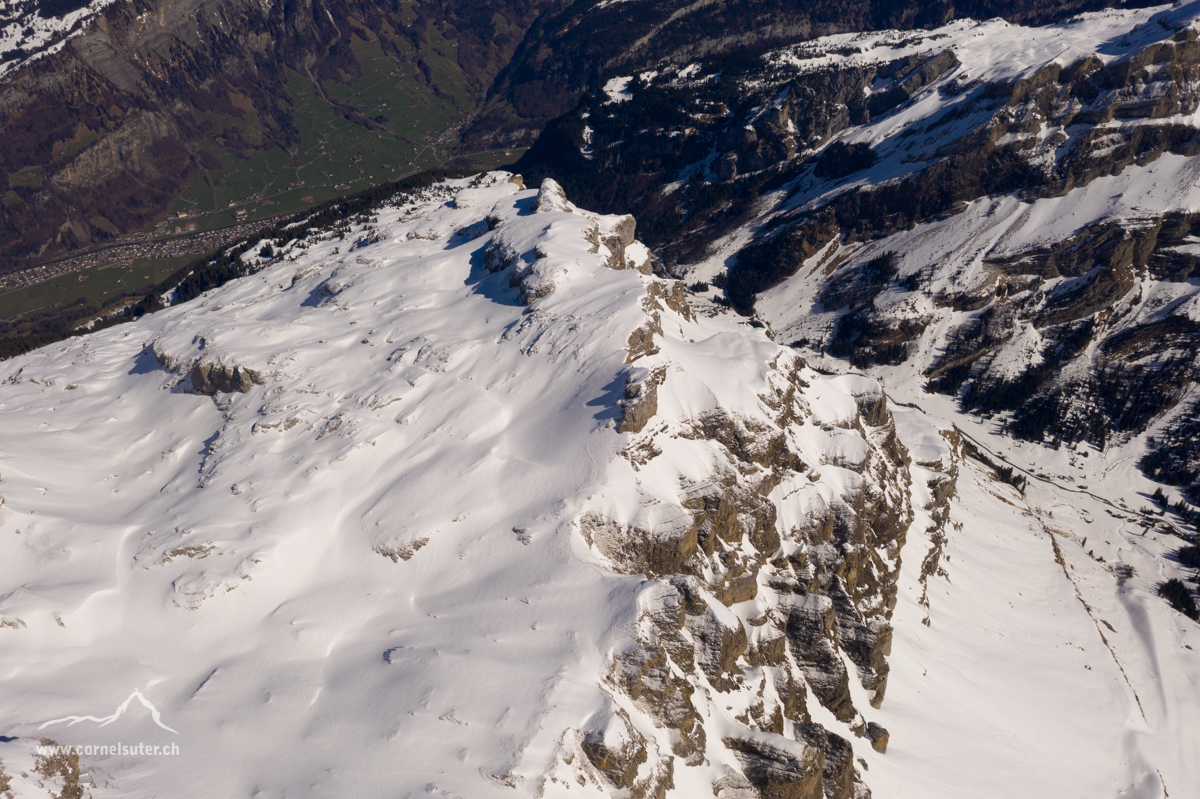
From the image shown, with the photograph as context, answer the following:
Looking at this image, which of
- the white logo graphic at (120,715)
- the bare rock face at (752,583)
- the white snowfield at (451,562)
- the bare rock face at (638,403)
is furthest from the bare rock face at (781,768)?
the white logo graphic at (120,715)

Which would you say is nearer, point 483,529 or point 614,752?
point 614,752

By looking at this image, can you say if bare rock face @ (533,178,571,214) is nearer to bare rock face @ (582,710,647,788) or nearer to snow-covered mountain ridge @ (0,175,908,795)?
snow-covered mountain ridge @ (0,175,908,795)

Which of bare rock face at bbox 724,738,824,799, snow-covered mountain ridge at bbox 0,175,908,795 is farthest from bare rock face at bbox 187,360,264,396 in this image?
bare rock face at bbox 724,738,824,799

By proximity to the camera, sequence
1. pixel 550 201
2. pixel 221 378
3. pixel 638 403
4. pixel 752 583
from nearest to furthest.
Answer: pixel 752 583 < pixel 638 403 < pixel 221 378 < pixel 550 201

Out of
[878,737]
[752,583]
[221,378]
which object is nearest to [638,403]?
[752,583]

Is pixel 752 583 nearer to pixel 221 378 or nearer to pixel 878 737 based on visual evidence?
pixel 878 737

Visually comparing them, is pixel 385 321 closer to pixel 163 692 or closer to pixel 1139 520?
pixel 163 692

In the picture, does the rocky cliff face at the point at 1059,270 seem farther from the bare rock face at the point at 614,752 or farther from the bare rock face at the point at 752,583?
the bare rock face at the point at 614,752

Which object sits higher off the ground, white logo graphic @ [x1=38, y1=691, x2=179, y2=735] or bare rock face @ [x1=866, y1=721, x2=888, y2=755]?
Answer: white logo graphic @ [x1=38, y1=691, x2=179, y2=735]
